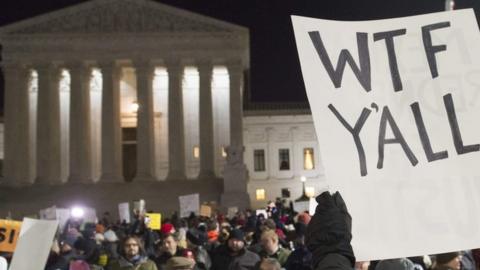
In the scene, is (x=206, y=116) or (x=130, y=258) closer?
(x=130, y=258)

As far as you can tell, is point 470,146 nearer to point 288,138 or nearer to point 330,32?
point 330,32

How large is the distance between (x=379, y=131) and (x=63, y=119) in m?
55.5

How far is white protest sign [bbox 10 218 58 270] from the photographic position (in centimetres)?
576

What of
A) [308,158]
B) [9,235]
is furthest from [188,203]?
[308,158]

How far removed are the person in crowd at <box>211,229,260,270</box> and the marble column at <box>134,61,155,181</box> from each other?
42051mm

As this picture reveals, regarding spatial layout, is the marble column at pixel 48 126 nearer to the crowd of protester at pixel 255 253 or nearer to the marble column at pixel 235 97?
the marble column at pixel 235 97

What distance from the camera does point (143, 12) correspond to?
174 feet

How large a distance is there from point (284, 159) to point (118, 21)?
841 inches

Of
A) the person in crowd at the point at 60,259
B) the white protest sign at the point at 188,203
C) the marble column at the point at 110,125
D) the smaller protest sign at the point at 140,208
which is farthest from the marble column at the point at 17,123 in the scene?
the person in crowd at the point at 60,259

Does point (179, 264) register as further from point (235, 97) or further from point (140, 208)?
point (235, 97)

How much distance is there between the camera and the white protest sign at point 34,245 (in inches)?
227

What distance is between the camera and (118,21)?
52.9 m

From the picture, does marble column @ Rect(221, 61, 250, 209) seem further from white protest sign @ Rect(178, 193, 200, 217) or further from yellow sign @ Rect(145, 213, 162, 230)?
yellow sign @ Rect(145, 213, 162, 230)

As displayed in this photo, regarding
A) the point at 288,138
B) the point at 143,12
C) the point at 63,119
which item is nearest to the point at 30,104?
the point at 63,119
